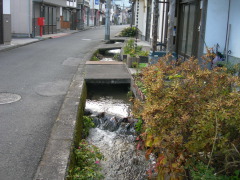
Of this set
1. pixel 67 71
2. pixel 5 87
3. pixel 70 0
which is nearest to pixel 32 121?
pixel 5 87

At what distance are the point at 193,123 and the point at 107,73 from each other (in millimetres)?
7884

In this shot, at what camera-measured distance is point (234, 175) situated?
3.45 metres

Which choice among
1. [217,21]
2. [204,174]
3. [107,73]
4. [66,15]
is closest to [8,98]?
[107,73]

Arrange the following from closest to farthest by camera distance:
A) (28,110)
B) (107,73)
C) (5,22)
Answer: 1. (28,110)
2. (107,73)
3. (5,22)

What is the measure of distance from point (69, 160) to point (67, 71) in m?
7.46

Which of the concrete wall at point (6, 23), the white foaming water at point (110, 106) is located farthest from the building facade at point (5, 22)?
the white foaming water at point (110, 106)

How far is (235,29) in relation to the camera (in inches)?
328

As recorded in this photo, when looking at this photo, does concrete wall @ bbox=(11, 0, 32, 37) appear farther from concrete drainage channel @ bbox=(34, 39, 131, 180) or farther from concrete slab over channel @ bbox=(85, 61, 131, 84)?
concrete drainage channel @ bbox=(34, 39, 131, 180)

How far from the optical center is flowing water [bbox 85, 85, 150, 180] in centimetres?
536

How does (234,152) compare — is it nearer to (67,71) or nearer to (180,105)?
(180,105)

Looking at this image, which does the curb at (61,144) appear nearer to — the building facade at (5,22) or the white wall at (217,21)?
the white wall at (217,21)

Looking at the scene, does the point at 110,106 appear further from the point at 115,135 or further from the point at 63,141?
the point at 63,141

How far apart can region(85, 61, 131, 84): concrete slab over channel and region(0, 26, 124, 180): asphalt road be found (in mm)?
652

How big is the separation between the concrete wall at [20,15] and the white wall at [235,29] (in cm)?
1949
